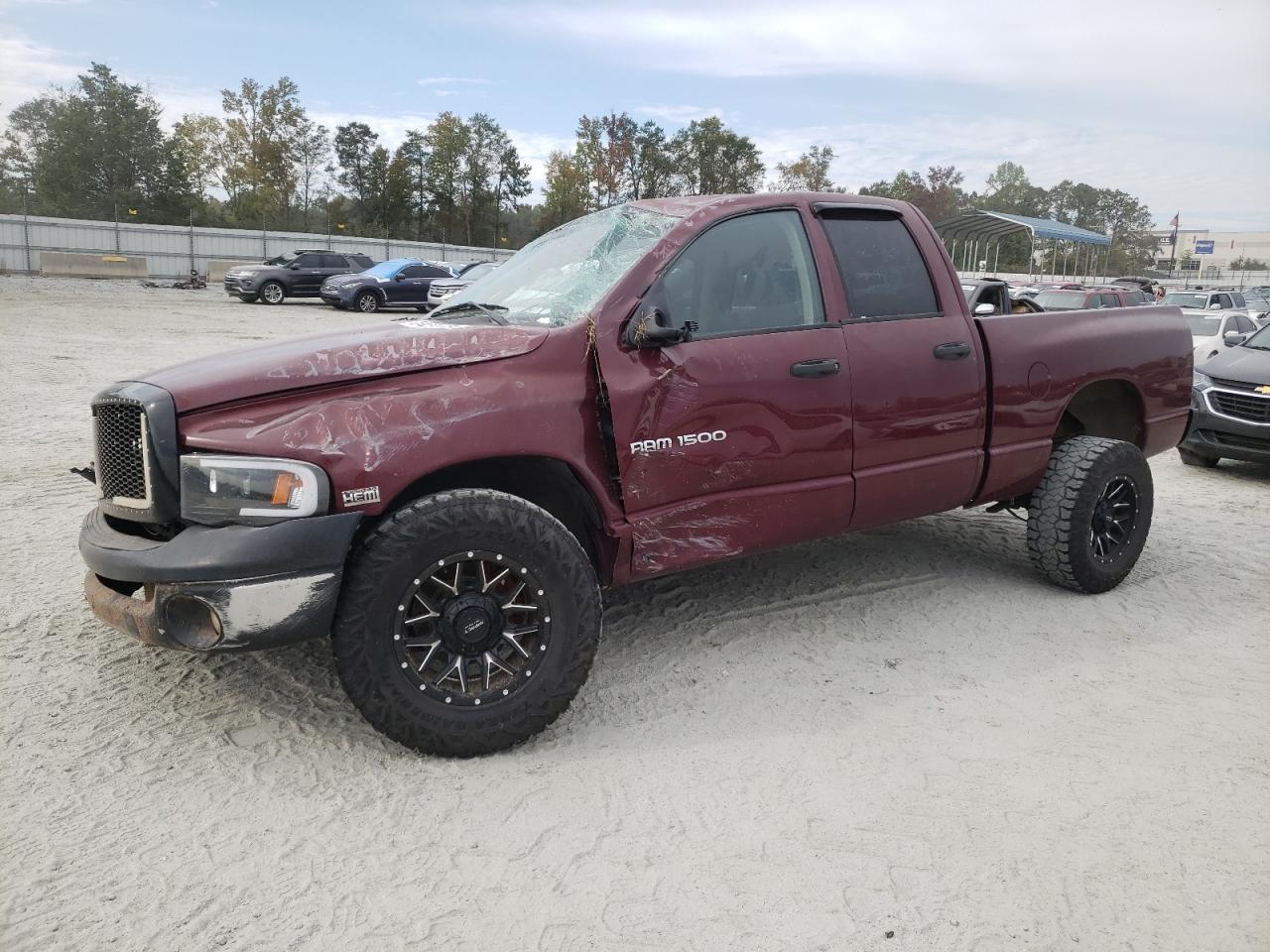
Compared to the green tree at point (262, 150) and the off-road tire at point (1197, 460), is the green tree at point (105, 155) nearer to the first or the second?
the green tree at point (262, 150)

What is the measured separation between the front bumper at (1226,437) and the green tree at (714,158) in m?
49.9

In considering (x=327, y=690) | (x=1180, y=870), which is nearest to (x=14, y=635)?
(x=327, y=690)

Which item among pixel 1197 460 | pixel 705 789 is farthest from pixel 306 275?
pixel 705 789

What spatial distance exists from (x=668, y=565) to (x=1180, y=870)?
6.16 ft

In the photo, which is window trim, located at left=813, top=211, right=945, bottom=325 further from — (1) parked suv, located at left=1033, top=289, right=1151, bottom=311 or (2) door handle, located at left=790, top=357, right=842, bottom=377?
(1) parked suv, located at left=1033, top=289, right=1151, bottom=311

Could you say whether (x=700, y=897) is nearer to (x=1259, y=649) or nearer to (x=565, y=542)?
(x=565, y=542)

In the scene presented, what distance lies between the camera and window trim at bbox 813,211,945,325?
3.99 m

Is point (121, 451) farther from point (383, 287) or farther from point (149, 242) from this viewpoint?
point (149, 242)

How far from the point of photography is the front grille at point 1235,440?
7.93 m

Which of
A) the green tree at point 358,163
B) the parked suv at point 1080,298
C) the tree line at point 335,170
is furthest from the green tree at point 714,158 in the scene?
the parked suv at point 1080,298

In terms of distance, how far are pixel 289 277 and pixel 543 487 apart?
2473cm

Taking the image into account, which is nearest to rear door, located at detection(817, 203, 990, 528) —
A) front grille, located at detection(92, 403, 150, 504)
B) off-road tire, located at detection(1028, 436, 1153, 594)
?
off-road tire, located at detection(1028, 436, 1153, 594)

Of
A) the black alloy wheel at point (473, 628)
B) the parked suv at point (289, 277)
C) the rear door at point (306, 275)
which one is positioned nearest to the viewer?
the black alloy wheel at point (473, 628)

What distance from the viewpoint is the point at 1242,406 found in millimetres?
8078
